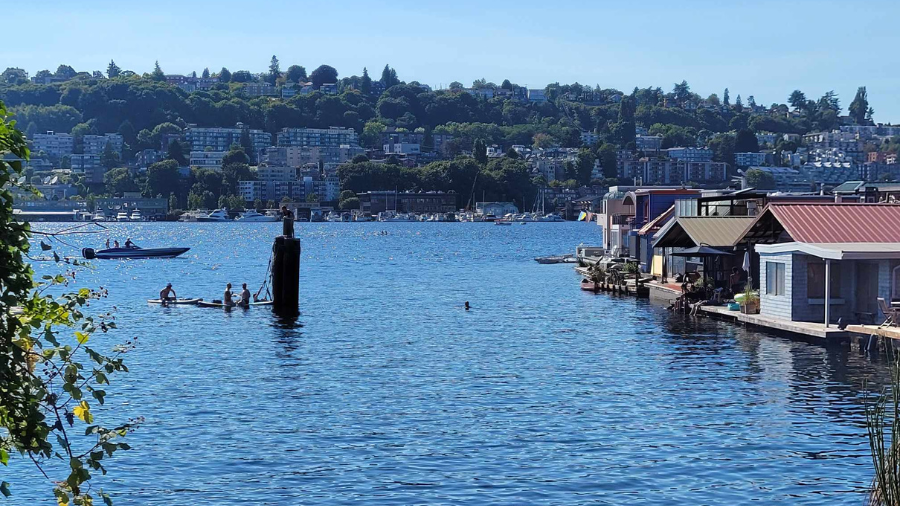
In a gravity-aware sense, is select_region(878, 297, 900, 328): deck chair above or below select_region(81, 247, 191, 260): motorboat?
above

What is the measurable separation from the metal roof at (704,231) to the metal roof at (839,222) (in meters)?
9.43

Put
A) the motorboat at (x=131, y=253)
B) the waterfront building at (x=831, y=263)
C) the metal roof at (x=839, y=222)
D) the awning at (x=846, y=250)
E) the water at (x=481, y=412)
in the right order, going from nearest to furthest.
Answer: the water at (x=481, y=412) < the awning at (x=846, y=250) < the waterfront building at (x=831, y=263) < the metal roof at (x=839, y=222) < the motorboat at (x=131, y=253)

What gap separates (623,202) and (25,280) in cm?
8530

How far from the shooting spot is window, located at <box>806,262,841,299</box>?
141ft

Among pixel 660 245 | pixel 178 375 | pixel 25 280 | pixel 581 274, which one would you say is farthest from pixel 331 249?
pixel 25 280

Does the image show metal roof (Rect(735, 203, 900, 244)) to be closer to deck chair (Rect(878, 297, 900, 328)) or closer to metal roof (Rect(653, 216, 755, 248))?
deck chair (Rect(878, 297, 900, 328))

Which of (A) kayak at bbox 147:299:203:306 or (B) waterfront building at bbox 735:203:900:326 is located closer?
(B) waterfront building at bbox 735:203:900:326

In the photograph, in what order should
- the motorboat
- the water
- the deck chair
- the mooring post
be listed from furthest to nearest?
the motorboat
the mooring post
the deck chair
the water

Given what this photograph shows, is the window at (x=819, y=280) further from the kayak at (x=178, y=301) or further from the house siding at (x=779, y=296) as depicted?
the kayak at (x=178, y=301)

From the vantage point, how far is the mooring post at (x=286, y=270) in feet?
182

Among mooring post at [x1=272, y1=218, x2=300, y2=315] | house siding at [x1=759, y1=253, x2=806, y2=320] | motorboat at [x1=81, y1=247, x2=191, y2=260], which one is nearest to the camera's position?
house siding at [x1=759, y1=253, x2=806, y2=320]

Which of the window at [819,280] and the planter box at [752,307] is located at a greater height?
the window at [819,280]

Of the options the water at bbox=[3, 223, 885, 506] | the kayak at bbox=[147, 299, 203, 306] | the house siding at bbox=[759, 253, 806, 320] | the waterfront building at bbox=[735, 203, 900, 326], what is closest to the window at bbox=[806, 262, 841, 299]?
the waterfront building at bbox=[735, 203, 900, 326]

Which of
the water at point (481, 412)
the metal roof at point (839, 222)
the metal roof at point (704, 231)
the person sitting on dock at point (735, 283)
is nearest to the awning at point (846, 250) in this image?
the metal roof at point (839, 222)
